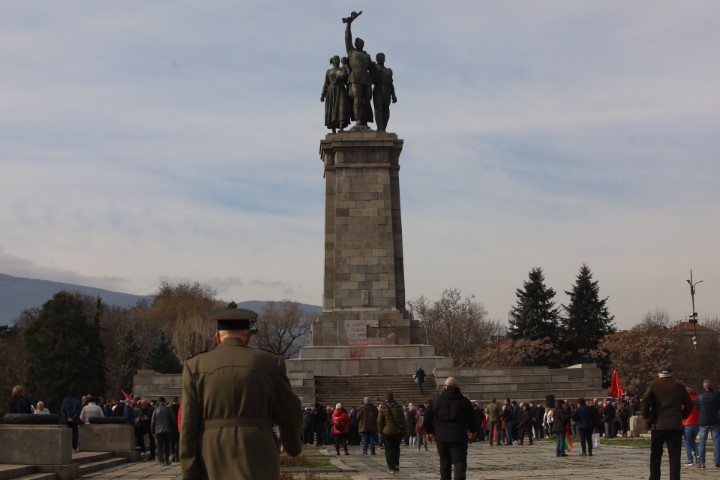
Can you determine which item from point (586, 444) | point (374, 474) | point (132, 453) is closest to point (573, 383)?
point (586, 444)

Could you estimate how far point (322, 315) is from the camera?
143 feet

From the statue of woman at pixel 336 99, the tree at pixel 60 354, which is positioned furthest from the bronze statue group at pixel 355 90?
the tree at pixel 60 354

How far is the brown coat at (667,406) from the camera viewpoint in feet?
48.0

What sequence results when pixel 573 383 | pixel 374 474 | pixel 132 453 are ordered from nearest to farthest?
pixel 374 474 → pixel 132 453 → pixel 573 383

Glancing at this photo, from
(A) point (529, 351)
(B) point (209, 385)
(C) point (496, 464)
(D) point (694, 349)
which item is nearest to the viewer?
(B) point (209, 385)

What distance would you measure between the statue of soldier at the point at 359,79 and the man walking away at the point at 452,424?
104 feet

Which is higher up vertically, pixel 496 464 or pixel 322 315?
pixel 322 315

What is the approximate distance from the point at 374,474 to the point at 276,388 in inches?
469

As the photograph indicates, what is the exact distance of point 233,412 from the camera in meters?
7.37

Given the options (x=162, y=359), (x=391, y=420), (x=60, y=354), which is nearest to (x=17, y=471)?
(x=391, y=420)

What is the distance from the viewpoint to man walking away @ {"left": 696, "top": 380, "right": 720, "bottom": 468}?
1928cm

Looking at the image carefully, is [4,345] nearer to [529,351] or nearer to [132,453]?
[529,351]

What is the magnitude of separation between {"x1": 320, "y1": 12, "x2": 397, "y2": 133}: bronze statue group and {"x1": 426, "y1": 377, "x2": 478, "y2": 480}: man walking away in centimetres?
3152

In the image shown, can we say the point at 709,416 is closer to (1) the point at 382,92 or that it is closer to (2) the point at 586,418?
(2) the point at 586,418
